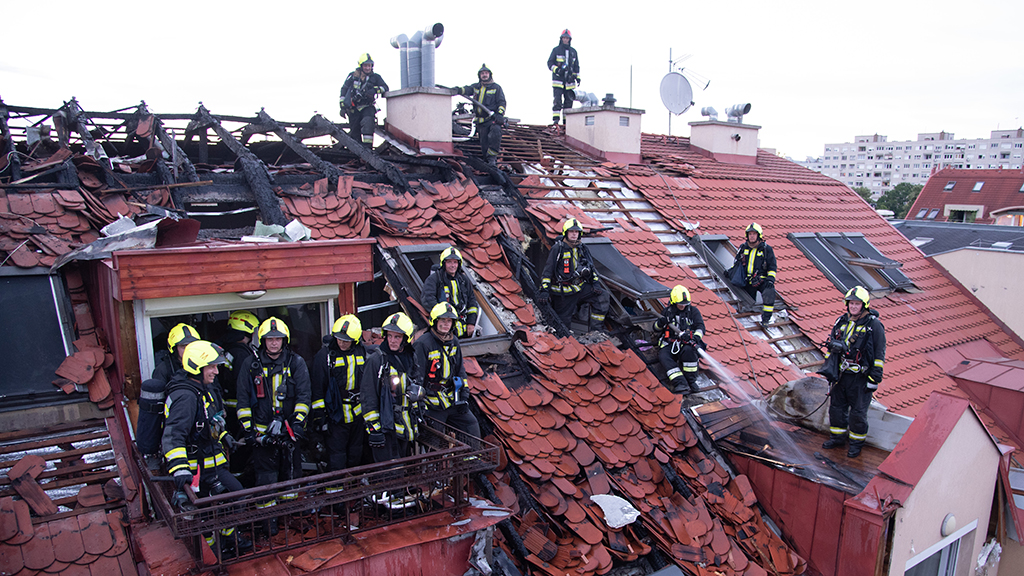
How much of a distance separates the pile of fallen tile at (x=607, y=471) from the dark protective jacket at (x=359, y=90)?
586 cm

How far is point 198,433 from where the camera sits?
5184 mm

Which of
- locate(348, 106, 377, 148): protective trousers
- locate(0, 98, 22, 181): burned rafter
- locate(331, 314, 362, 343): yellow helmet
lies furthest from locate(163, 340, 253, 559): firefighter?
locate(348, 106, 377, 148): protective trousers

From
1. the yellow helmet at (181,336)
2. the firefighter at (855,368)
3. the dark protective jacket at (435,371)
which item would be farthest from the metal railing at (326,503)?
the firefighter at (855,368)

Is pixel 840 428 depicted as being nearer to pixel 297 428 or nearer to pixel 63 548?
pixel 297 428

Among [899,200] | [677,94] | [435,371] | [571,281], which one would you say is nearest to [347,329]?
[435,371]

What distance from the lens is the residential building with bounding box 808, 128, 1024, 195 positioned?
4505 inches

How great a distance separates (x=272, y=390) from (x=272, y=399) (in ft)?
0.26

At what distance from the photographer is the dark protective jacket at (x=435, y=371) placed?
6449 millimetres

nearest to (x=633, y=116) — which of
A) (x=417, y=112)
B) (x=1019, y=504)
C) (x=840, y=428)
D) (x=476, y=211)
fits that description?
(x=417, y=112)

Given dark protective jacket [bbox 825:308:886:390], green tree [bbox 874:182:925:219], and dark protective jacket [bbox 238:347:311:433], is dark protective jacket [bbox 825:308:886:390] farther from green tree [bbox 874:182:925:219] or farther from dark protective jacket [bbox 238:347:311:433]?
green tree [bbox 874:182:925:219]

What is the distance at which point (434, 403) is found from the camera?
21.2 ft

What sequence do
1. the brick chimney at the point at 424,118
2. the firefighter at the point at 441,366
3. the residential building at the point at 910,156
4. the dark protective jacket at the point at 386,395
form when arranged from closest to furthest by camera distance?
1. the dark protective jacket at the point at 386,395
2. the firefighter at the point at 441,366
3. the brick chimney at the point at 424,118
4. the residential building at the point at 910,156

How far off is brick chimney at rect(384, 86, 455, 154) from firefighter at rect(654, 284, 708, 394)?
18.6ft

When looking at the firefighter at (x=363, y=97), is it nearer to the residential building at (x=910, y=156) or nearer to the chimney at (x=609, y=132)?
the chimney at (x=609, y=132)
